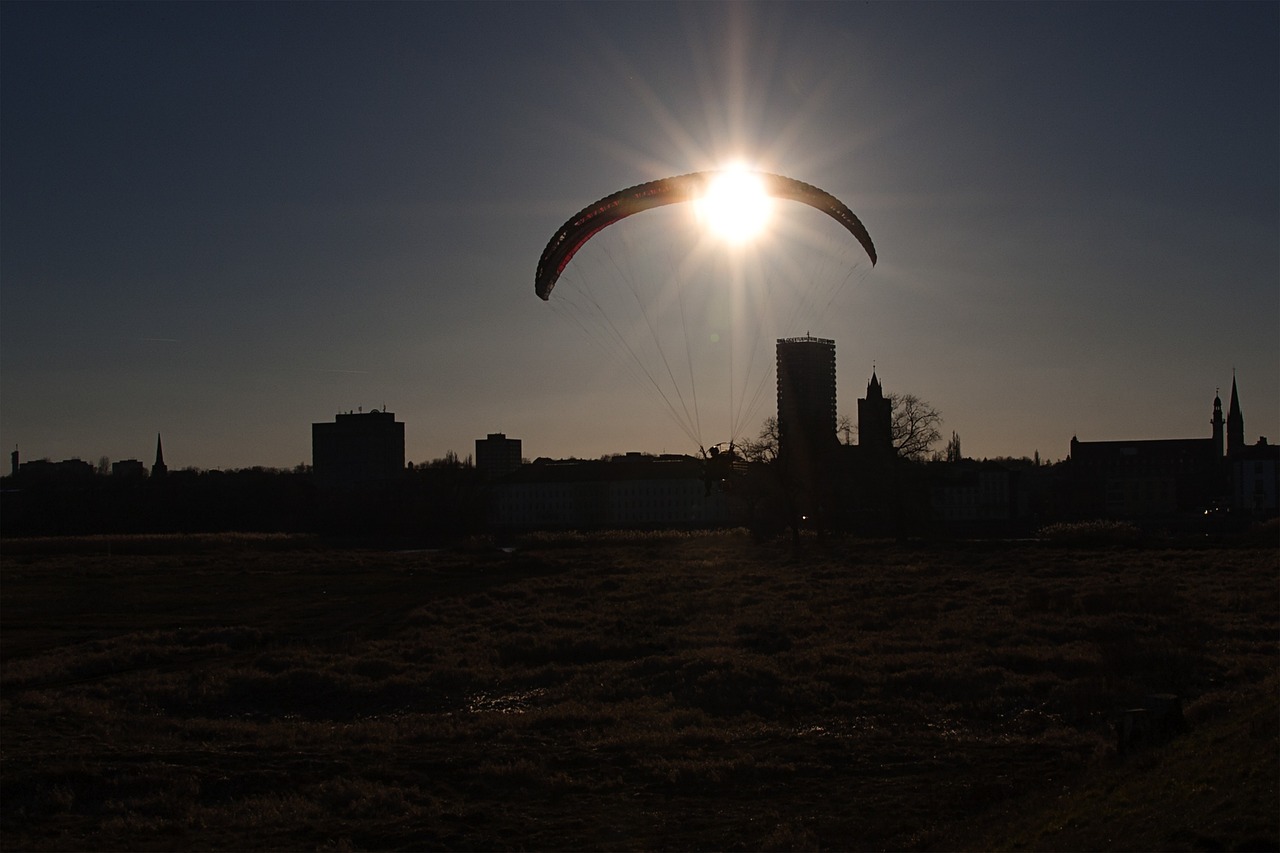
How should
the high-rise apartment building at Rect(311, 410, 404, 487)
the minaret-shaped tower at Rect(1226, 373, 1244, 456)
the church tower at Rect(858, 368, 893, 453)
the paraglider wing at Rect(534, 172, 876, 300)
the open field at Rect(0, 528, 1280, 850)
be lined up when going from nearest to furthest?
1. the open field at Rect(0, 528, 1280, 850)
2. the paraglider wing at Rect(534, 172, 876, 300)
3. the church tower at Rect(858, 368, 893, 453)
4. the minaret-shaped tower at Rect(1226, 373, 1244, 456)
5. the high-rise apartment building at Rect(311, 410, 404, 487)

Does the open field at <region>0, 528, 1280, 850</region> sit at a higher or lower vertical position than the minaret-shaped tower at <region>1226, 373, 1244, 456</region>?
lower

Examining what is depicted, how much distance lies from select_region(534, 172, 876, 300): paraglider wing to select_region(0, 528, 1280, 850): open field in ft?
30.3

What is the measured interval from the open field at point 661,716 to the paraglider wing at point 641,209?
→ 30.3ft

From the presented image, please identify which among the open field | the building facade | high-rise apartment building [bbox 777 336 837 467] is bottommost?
the open field

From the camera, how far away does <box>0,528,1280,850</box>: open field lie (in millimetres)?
11456

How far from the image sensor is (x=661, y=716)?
18.0 meters

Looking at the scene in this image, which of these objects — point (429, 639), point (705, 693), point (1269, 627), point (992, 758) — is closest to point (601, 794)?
point (992, 758)

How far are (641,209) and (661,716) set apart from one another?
11318mm

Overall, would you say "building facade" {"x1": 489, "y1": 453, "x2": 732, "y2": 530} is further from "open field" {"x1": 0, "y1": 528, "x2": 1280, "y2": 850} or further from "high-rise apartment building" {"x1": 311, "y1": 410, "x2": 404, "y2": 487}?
"open field" {"x1": 0, "y1": 528, "x2": 1280, "y2": 850}

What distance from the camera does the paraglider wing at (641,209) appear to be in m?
22.7

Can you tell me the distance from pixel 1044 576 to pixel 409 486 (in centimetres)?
8275

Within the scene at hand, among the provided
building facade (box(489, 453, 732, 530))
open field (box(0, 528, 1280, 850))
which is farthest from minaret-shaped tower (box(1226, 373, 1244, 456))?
open field (box(0, 528, 1280, 850))

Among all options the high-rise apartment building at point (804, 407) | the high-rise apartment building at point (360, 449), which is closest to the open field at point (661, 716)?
the high-rise apartment building at point (804, 407)

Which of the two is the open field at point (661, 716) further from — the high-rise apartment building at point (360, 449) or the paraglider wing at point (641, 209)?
the high-rise apartment building at point (360, 449)
